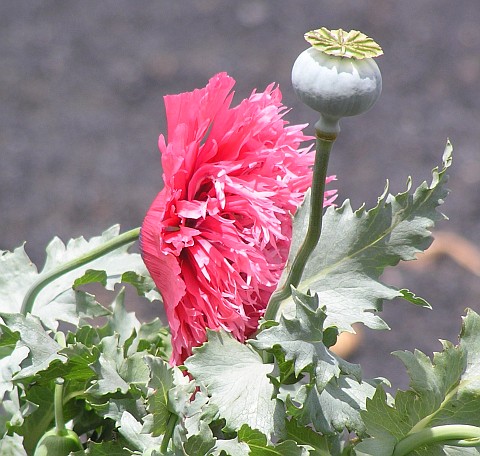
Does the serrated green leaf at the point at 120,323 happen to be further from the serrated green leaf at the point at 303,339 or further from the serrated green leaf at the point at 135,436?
the serrated green leaf at the point at 303,339

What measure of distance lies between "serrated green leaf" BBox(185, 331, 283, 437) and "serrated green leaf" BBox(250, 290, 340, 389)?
0.22 feet

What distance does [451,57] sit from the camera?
13.3 feet

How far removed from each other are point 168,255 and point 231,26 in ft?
11.6

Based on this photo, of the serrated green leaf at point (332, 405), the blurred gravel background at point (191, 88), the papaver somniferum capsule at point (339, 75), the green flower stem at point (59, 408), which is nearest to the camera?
the papaver somniferum capsule at point (339, 75)

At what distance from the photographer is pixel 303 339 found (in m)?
0.69

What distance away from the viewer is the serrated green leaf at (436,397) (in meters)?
0.75

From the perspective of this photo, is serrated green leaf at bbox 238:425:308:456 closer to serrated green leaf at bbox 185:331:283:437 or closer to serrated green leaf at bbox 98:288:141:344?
serrated green leaf at bbox 185:331:283:437

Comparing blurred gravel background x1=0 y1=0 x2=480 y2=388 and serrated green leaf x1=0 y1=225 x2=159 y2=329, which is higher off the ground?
serrated green leaf x1=0 y1=225 x2=159 y2=329

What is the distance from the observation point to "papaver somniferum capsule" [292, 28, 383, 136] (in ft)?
2.06

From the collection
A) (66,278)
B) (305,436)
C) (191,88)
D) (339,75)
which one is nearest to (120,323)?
(66,278)

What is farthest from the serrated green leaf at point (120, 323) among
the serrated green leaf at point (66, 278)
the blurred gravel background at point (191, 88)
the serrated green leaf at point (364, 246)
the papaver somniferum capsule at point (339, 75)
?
the blurred gravel background at point (191, 88)

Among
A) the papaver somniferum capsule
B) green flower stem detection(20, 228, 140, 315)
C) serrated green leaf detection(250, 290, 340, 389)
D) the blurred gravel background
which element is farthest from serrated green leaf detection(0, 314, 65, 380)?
the blurred gravel background

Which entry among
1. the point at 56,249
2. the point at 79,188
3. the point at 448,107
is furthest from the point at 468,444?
the point at 448,107

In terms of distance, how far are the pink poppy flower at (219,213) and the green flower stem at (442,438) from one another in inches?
6.3
